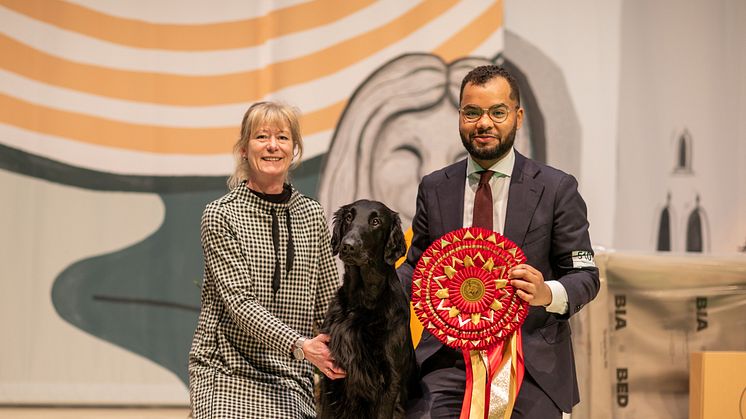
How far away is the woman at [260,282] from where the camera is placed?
2.15 meters

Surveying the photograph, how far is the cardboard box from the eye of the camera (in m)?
2.79

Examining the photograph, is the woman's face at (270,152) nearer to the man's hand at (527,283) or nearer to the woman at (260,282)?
the woman at (260,282)

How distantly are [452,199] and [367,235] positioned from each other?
351 mm

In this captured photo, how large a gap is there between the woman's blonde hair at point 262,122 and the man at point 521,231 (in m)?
0.54

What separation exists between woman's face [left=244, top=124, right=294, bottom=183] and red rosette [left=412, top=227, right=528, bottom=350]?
23.6 inches

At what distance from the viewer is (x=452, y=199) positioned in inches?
82.9

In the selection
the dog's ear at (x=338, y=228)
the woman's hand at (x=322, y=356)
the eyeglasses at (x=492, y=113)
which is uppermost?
the eyeglasses at (x=492, y=113)

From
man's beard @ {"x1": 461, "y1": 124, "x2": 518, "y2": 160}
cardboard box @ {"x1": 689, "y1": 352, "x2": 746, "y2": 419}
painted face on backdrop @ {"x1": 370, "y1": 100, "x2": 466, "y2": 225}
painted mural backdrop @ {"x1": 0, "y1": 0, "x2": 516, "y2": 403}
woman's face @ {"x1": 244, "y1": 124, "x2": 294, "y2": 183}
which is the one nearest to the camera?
man's beard @ {"x1": 461, "y1": 124, "x2": 518, "y2": 160}

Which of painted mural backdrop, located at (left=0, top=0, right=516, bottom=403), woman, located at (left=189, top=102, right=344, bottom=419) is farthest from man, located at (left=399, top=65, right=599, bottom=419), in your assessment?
painted mural backdrop, located at (left=0, top=0, right=516, bottom=403)

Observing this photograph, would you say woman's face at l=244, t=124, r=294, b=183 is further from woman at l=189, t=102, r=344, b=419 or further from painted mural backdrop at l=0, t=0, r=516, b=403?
painted mural backdrop at l=0, t=0, r=516, b=403

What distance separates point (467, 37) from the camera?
4.27 meters

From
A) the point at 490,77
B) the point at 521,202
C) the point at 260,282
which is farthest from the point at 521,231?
the point at 260,282

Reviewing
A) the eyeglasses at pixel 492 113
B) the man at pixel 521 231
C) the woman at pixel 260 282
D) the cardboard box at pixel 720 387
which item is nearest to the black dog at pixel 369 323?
the man at pixel 521 231

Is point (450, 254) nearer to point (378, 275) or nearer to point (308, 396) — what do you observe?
point (378, 275)
